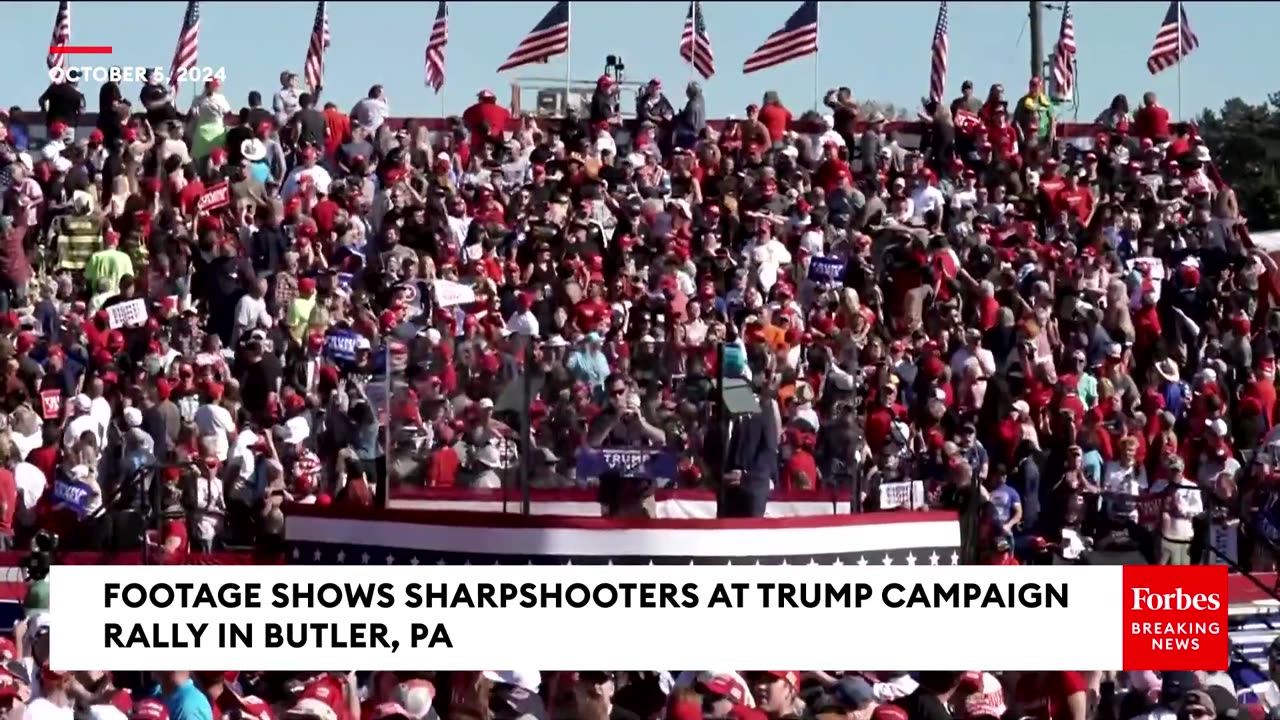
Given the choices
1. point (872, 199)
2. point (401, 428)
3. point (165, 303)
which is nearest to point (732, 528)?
point (401, 428)

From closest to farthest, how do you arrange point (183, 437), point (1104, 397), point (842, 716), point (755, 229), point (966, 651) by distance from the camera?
1. point (842, 716)
2. point (966, 651)
3. point (183, 437)
4. point (1104, 397)
5. point (755, 229)

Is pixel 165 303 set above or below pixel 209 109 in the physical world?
below

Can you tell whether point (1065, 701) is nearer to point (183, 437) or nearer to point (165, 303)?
point (183, 437)

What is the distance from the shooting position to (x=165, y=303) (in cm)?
2283

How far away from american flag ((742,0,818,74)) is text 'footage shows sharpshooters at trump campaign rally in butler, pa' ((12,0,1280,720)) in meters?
0.04

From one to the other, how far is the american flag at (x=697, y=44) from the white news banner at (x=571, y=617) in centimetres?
1553

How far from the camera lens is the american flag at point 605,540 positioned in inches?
648

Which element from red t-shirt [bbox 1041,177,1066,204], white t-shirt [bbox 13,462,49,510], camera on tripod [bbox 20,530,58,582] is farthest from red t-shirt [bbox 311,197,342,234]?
red t-shirt [bbox 1041,177,1066,204]

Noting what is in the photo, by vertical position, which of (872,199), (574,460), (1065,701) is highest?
(872,199)

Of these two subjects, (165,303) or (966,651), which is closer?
(966,651)

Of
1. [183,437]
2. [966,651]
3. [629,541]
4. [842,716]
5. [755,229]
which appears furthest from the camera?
[755,229]

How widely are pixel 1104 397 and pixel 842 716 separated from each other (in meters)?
8.69

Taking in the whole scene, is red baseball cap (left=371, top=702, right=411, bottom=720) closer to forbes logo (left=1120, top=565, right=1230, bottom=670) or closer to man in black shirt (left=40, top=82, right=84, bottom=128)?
forbes logo (left=1120, top=565, right=1230, bottom=670)

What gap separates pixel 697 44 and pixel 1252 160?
1931 cm
